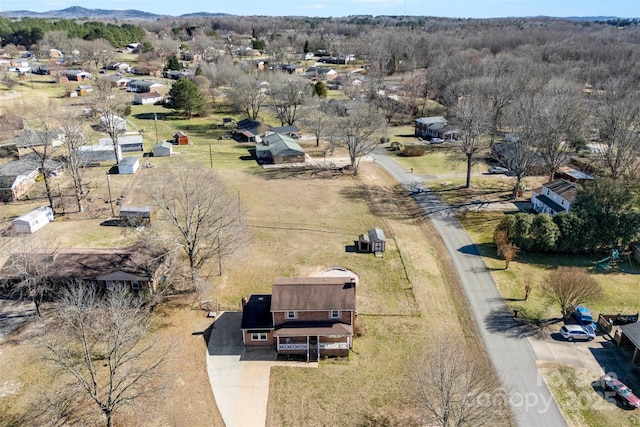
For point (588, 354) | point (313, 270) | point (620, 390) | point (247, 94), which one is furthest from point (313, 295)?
point (247, 94)

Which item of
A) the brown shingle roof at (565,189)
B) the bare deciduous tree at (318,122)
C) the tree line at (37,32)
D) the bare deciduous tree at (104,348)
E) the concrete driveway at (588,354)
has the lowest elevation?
the concrete driveway at (588,354)

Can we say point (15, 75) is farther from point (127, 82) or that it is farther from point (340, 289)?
point (340, 289)

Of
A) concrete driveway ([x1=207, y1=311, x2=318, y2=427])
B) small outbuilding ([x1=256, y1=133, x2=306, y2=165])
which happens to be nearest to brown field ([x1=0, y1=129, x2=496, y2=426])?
concrete driveway ([x1=207, y1=311, x2=318, y2=427])

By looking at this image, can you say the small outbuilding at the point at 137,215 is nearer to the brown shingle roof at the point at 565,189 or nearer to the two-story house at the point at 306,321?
the two-story house at the point at 306,321

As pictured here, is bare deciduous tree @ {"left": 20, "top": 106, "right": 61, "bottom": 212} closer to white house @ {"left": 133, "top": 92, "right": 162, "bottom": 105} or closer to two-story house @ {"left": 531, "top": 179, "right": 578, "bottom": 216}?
white house @ {"left": 133, "top": 92, "right": 162, "bottom": 105}

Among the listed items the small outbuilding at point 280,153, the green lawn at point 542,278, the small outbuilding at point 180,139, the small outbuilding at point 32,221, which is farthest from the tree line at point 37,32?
the green lawn at point 542,278

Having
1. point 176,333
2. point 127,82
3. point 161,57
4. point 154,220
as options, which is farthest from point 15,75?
point 176,333
